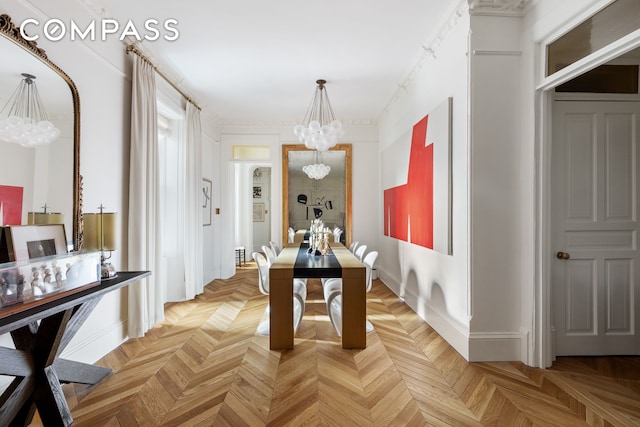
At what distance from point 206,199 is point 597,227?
17.8ft

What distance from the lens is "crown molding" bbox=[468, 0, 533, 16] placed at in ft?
9.46

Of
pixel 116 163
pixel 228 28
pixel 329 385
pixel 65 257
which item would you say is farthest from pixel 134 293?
pixel 228 28

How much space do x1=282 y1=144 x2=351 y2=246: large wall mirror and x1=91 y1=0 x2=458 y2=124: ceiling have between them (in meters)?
1.32

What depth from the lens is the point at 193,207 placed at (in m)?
5.24

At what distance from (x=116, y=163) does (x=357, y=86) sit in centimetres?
335

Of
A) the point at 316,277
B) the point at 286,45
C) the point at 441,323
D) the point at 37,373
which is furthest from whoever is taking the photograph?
the point at 286,45

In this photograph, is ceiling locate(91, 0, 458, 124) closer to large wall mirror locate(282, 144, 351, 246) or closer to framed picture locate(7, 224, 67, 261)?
large wall mirror locate(282, 144, 351, 246)

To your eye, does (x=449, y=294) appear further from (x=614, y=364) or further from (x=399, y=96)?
(x=399, y=96)

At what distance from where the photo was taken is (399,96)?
5.29m

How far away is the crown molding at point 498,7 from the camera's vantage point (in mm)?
2885

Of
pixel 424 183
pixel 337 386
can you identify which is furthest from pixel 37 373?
pixel 424 183

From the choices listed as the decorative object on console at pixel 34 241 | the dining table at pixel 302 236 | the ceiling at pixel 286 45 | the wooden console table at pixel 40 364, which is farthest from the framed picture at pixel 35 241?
the dining table at pixel 302 236

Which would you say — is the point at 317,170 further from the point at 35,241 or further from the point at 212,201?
the point at 35,241

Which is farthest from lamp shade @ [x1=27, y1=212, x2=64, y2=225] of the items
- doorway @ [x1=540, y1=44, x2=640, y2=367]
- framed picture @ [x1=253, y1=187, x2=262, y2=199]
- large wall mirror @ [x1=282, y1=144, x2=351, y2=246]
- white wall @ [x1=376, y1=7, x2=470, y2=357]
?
framed picture @ [x1=253, y1=187, x2=262, y2=199]
